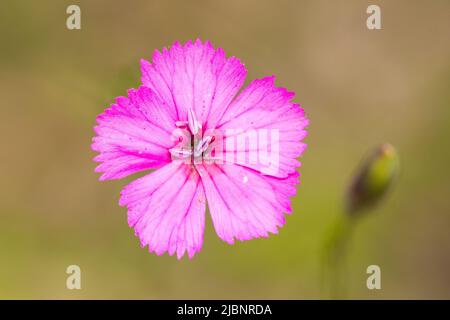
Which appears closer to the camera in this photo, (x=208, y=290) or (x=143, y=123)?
(x=143, y=123)

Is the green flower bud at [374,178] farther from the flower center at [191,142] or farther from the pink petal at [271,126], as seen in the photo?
the flower center at [191,142]

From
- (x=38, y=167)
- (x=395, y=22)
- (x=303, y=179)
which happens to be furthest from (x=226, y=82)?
(x=395, y=22)

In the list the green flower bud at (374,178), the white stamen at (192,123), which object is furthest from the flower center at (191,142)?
the green flower bud at (374,178)

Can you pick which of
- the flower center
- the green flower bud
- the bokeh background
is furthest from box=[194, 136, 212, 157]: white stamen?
the bokeh background

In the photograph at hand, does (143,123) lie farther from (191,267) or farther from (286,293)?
(286,293)

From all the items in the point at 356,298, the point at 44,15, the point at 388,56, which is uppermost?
the point at 44,15

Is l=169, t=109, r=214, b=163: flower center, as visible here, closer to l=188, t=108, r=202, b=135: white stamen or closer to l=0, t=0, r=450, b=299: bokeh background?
l=188, t=108, r=202, b=135: white stamen
